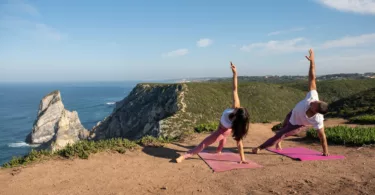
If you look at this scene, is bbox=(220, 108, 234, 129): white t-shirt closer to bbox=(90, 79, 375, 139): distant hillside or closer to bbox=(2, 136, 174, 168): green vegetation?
bbox=(2, 136, 174, 168): green vegetation

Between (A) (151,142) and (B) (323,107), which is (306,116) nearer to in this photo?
(B) (323,107)

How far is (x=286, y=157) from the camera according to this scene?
32.2ft

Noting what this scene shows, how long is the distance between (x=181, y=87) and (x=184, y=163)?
50747mm

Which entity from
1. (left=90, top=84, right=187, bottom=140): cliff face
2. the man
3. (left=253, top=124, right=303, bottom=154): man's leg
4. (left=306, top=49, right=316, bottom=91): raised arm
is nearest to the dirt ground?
(left=253, top=124, right=303, bottom=154): man's leg

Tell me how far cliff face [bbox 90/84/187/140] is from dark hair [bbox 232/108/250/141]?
34287mm

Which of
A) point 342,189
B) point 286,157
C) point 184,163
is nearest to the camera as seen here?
point 342,189

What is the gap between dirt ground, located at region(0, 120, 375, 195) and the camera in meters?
6.69

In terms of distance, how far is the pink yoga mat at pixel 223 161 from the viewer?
8489 millimetres

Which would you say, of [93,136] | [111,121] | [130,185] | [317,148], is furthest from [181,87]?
[130,185]

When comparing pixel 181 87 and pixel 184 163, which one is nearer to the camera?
pixel 184 163

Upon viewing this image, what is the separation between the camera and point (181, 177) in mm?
7664

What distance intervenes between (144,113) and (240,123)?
181 feet

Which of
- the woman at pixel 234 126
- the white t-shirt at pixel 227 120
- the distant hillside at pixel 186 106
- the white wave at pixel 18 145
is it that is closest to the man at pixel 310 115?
the woman at pixel 234 126

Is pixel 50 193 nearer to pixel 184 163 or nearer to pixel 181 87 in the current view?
pixel 184 163
